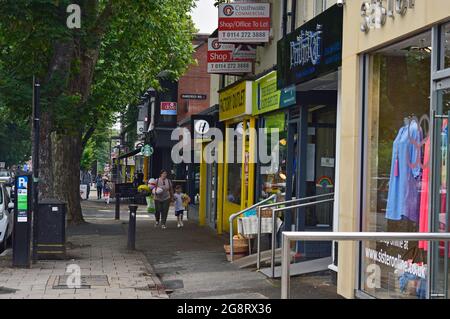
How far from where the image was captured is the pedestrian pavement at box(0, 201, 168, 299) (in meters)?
10.5

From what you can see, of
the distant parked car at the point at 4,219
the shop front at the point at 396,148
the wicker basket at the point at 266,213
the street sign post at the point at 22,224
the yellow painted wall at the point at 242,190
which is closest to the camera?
the shop front at the point at 396,148

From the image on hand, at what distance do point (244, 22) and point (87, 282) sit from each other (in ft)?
26.1

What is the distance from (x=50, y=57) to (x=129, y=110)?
122 ft

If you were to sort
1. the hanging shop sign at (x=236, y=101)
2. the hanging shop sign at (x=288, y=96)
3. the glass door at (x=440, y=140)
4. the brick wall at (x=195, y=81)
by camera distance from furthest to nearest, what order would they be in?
the brick wall at (x=195, y=81) < the hanging shop sign at (x=236, y=101) < the hanging shop sign at (x=288, y=96) < the glass door at (x=440, y=140)

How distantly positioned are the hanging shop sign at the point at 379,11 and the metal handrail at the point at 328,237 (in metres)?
3.56

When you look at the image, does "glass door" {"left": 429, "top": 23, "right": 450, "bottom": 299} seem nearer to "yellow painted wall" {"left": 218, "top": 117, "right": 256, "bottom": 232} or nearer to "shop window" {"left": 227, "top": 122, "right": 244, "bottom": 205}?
"yellow painted wall" {"left": 218, "top": 117, "right": 256, "bottom": 232}

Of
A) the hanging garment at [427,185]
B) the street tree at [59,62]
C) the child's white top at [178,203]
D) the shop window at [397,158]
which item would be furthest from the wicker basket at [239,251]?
the child's white top at [178,203]

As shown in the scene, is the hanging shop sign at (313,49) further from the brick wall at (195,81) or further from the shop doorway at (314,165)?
the brick wall at (195,81)

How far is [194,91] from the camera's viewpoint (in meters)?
48.6

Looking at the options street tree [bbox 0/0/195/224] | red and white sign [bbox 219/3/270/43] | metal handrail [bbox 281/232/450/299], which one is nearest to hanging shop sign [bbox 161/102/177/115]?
street tree [bbox 0/0/195/224]

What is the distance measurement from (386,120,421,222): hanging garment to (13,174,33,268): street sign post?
21.1ft

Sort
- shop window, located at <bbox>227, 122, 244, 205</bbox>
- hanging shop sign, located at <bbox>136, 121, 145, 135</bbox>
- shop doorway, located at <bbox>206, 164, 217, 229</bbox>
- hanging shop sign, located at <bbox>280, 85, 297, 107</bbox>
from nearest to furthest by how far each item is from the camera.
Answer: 1. hanging shop sign, located at <bbox>280, 85, 297, 107</bbox>
2. shop window, located at <bbox>227, 122, 244, 205</bbox>
3. shop doorway, located at <bbox>206, 164, 217, 229</bbox>
4. hanging shop sign, located at <bbox>136, 121, 145, 135</bbox>

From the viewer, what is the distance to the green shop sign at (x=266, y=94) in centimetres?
1525
